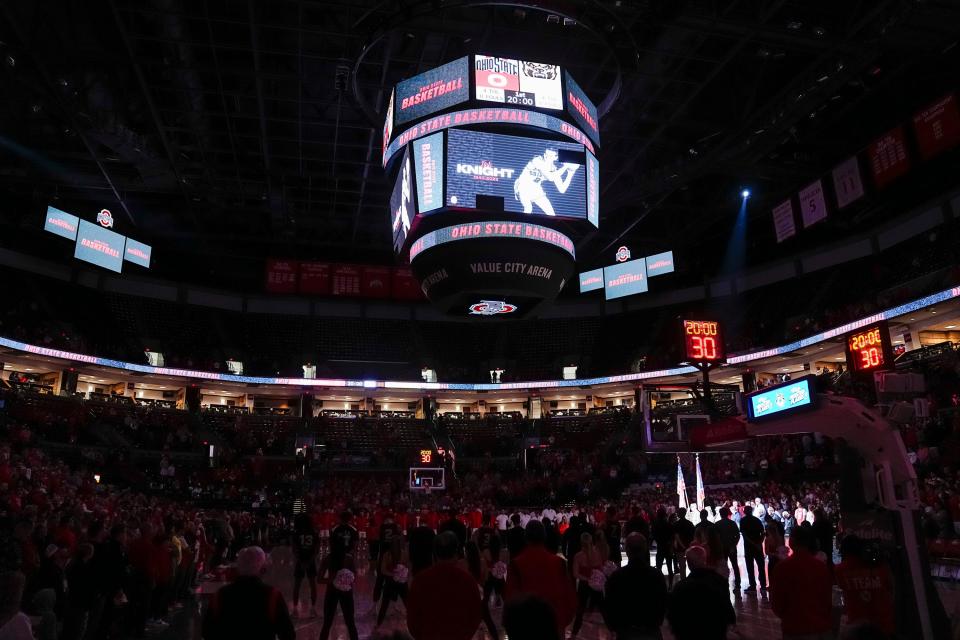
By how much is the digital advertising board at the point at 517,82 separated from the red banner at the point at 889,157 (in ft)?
40.8

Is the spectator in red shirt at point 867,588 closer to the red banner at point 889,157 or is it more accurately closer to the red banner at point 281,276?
the red banner at point 889,157

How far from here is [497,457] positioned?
36250mm

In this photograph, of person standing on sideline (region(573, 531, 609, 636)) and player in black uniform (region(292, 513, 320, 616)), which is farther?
player in black uniform (region(292, 513, 320, 616))

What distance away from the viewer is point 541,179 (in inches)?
518

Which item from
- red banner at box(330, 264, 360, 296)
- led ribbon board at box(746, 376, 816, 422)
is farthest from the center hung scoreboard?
red banner at box(330, 264, 360, 296)

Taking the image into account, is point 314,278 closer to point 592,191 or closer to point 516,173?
point 592,191

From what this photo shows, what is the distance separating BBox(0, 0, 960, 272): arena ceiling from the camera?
693 inches

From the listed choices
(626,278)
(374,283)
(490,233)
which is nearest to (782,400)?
(490,233)

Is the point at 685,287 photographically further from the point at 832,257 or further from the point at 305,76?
the point at 305,76

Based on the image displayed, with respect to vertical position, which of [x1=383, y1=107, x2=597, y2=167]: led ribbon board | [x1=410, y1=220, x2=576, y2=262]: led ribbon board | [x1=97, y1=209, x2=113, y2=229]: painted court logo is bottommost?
[x1=410, y1=220, x2=576, y2=262]: led ribbon board

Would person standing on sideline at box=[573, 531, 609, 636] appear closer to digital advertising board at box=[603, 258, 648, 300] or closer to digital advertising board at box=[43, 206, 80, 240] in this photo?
digital advertising board at box=[603, 258, 648, 300]

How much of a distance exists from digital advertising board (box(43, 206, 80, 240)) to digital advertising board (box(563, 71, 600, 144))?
2365 centimetres

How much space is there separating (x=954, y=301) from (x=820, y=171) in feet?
25.3

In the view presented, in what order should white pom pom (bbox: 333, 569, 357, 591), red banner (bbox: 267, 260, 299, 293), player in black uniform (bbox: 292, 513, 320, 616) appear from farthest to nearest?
red banner (bbox: 267, 260, 299, 293) < player in black uniform (bbox: 292, 513, 320, 616) < white pom pom (bbox: 333, 569, 357, 591)
